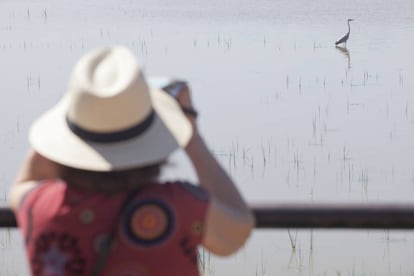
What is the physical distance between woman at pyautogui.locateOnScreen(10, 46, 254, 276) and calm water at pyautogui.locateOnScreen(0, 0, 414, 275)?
1.03m

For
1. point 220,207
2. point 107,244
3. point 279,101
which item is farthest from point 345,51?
point 107,244

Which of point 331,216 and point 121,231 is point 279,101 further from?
point 121,231

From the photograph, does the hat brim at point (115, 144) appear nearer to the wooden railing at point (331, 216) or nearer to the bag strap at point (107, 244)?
the bag strap at point (107, 244)

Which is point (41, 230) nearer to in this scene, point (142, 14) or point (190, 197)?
point (190, 197)

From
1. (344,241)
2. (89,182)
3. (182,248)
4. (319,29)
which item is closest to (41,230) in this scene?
(89,182)

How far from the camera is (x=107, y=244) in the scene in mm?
1970

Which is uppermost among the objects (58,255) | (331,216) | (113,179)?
(113,179)

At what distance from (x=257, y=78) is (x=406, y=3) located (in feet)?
33.5

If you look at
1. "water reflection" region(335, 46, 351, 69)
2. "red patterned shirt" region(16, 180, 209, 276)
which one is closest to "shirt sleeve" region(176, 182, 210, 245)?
"red patterned shirt" region(16, 180, 209, 276)

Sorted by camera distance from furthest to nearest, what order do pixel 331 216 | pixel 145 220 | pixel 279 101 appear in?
pixel 279 101 < pixel 331 216 < pixel 145 220

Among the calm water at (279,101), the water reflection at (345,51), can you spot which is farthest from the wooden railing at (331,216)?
the water reflection at (345,51)

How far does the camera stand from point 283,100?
11.3 meters

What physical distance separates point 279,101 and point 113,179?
367 inches

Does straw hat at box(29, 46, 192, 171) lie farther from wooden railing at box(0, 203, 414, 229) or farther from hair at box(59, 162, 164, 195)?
wooden railing at box(0, 203, 414, 229)
